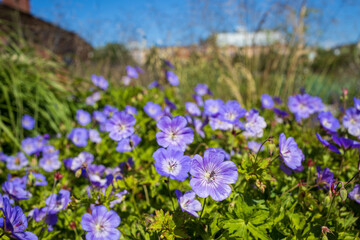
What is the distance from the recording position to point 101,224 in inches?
43.8

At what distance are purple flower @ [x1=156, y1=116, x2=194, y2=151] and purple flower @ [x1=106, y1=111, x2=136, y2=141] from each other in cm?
32

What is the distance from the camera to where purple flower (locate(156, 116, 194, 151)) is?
120 centimetres

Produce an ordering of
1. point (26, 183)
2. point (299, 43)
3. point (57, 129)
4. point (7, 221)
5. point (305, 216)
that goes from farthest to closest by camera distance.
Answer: point (299, 43)
point (57, 129)
point (26, 183)
point (305, 216)
point (7, 221)

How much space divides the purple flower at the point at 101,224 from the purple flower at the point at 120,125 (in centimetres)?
47

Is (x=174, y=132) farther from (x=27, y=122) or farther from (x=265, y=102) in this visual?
(x=27, y=122)

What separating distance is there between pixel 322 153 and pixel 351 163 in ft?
0.58

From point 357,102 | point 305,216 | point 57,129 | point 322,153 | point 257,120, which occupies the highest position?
point 357,102

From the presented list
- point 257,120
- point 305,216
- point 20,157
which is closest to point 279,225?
point 305,216

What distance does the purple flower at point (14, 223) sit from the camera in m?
0.96

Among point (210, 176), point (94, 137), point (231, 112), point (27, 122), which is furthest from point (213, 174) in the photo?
point (27, 122)

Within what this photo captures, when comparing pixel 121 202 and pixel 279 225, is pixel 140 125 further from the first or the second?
pixel 279 225

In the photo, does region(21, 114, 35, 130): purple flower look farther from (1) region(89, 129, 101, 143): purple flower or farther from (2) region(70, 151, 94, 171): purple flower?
(2) region(70, 151, 94, 171): purple flower

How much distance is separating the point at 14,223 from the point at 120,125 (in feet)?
2.31

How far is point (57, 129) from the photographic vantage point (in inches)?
116
